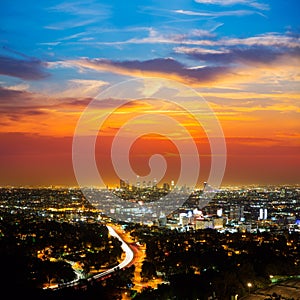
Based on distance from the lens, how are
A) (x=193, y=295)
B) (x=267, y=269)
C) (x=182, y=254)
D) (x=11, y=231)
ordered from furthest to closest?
(x=11, y=231) < (x=182, y=254) < (x=267, y=269) < (x=193, y=295)

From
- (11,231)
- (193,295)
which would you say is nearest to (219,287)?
(193,295)

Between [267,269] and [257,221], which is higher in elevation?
[267,269]

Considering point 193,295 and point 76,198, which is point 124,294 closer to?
point 193,295

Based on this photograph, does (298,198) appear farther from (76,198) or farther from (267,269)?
(267,269)

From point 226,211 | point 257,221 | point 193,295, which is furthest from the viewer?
point 226,211

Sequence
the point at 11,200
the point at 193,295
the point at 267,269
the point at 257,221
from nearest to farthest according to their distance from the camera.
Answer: the point at 193,295, the point at 267,269, the point at 257,221, the point at 11,200

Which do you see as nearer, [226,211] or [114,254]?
[114,254]

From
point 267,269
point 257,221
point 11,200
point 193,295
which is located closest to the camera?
point 193,295

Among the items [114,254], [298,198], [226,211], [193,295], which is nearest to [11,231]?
[114,254]

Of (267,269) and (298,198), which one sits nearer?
(267,269)
